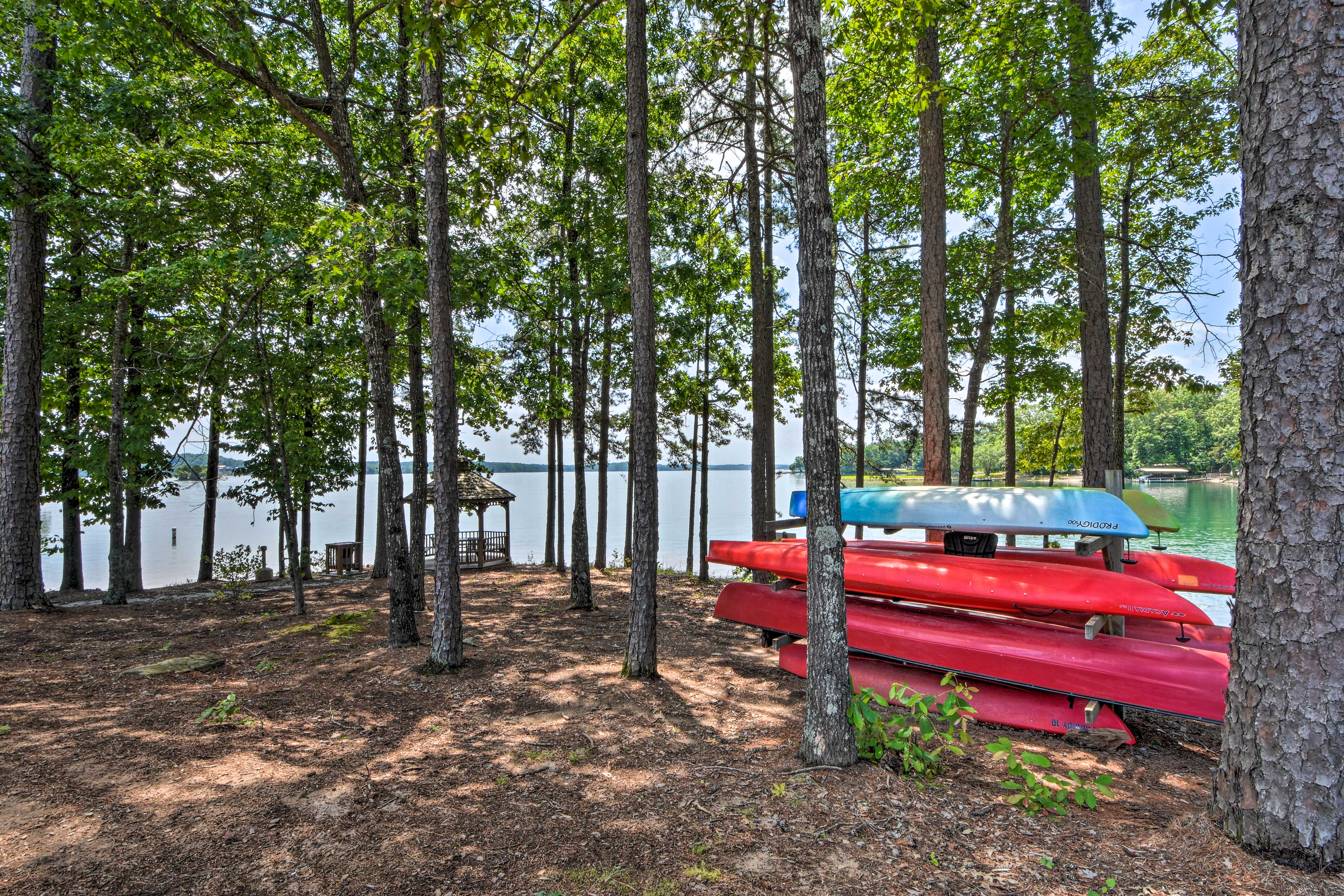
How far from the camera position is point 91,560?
24562mm

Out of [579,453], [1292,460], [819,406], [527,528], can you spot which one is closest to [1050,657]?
[1292,460]

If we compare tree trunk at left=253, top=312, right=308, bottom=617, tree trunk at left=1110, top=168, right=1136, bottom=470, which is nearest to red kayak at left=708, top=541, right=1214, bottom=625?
tree trunk at left=253, top=312, right=308, bottom=617

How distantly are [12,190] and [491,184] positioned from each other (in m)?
7.21

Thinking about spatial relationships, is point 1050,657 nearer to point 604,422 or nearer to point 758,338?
point 758,338

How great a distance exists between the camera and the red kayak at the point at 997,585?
4.43 m

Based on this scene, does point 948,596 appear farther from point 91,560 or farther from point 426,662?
point 91,560

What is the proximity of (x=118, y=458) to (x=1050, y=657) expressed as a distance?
1230cm

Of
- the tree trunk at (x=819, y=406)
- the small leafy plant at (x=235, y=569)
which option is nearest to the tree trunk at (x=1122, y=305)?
the tree trunk at (x=819, y=406)

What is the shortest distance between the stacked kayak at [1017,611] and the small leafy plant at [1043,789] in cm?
130

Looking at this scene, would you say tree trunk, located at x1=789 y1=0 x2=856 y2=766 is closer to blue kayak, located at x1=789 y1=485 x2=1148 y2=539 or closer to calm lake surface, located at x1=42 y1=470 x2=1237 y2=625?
blue kayak, located at x1=789 y1=485 x2=1148 y2=539

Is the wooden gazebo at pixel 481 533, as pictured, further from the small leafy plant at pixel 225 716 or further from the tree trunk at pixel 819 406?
the tree trunk at pixel 819 406

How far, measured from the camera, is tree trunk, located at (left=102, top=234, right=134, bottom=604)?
868cm

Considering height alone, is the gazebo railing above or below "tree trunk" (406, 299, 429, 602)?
below

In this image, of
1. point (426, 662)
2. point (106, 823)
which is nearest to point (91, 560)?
point (426, 662)
